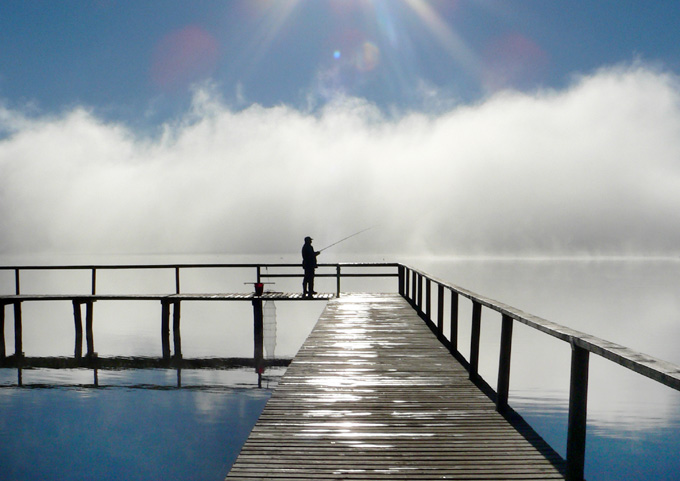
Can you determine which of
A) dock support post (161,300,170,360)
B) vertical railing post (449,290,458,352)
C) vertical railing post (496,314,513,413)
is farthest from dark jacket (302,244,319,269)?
vertical railing post (496,314,513,413)

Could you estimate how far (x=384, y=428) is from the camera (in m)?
4.59

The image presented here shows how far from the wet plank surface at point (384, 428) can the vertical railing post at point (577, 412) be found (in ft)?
0.72

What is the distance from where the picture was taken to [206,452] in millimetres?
9930

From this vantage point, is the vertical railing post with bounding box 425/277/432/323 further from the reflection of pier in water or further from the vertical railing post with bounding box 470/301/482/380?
the reflection of pier in water

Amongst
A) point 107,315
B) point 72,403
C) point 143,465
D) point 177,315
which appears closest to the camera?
point 143,465

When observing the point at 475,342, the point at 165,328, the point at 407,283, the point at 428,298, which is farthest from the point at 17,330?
the point at 475,342

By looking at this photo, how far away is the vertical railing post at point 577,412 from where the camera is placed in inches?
131

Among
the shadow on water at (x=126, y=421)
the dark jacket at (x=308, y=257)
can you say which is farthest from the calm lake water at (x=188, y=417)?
the dark jacket at (x=308, y=257)

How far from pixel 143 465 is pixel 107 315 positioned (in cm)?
3320

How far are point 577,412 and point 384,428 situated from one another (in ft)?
5.82

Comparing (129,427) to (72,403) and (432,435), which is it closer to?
(72,403)

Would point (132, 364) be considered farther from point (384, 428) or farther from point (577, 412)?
point (577, 412)

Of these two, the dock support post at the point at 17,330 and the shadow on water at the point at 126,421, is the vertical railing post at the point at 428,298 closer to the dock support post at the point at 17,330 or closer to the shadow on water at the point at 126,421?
the shadow on water at the point at 126,421

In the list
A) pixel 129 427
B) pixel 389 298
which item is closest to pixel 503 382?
pixel 129 427
